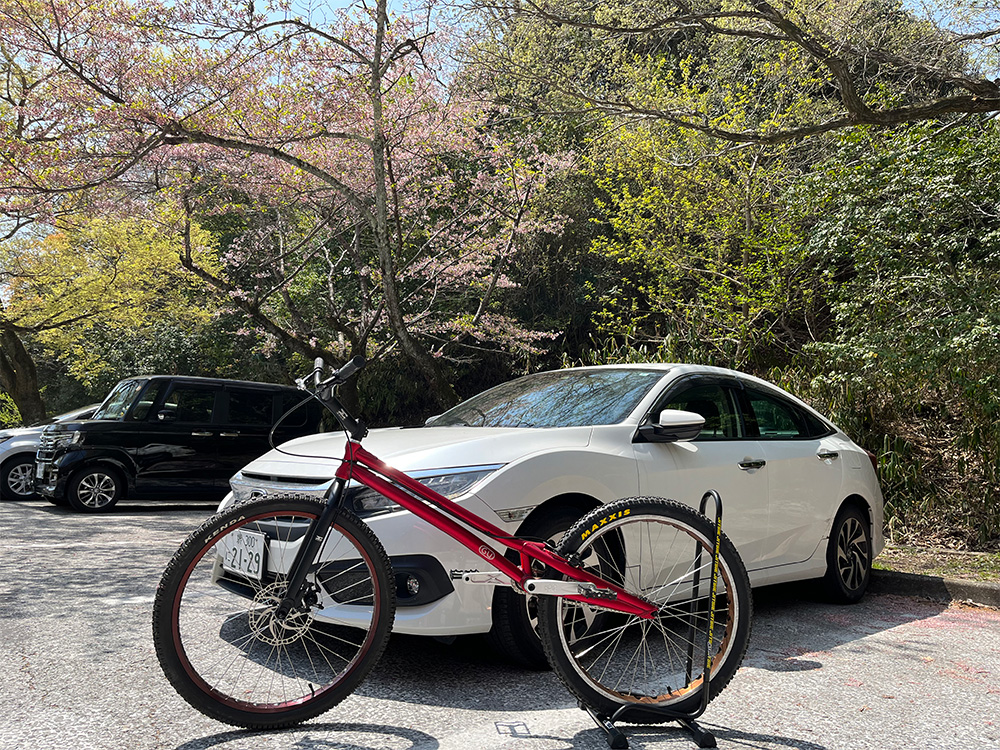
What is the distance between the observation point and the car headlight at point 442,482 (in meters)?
3.88

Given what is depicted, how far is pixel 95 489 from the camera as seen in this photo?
11.0 meters

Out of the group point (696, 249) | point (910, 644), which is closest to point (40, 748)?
point (910, 644)

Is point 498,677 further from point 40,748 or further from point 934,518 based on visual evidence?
point 934,518

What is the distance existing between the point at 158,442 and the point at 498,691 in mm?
8613

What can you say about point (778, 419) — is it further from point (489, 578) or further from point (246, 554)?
point (246, 554)

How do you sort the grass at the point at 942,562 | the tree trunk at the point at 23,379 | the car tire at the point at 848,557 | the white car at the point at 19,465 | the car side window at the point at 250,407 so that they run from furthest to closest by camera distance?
the tree trunk at the point at 23,379
the white car at the point at 19,465
the car side window at the point at 250,407
the grass at the point at 942,562
the car tire at the point at 848,557

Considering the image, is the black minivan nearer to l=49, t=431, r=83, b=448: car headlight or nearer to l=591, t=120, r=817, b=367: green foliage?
l=49, t=431, r=83, b=448: car headlight

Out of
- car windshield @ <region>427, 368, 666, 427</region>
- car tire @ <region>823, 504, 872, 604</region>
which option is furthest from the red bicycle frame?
car tire @ <region>823, 504, 872, 604</region>

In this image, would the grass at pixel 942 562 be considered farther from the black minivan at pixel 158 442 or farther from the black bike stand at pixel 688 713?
the black minivan at pixel 158 442

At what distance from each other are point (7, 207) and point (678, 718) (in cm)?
1120

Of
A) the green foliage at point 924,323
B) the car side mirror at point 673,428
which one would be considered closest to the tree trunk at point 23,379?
the green foliage at point 924,323

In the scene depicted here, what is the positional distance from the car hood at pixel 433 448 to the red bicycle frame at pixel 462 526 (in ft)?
2.10

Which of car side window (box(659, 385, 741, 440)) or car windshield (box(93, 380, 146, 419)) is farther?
car windshield (box(93, 380, 146, 419))

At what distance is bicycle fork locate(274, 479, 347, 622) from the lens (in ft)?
10.4
